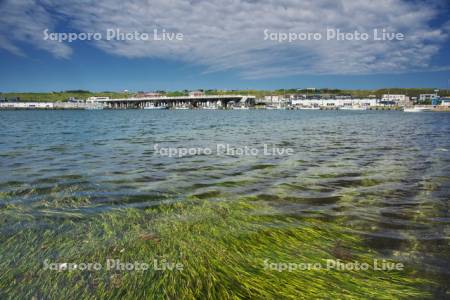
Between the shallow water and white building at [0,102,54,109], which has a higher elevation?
white building at [0,102,54,109]

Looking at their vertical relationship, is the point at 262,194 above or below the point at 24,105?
below

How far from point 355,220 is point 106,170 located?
863cm

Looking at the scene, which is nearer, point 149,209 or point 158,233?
point 158,233

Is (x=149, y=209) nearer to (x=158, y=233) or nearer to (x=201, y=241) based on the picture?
(x=158, y=233)

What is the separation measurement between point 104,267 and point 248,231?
103 inches

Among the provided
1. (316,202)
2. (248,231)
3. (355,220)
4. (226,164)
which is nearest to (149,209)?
(248,231)

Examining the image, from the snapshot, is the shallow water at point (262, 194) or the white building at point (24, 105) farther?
the white building at point (24, 105)

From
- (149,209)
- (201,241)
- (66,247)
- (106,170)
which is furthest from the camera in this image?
(106,170)

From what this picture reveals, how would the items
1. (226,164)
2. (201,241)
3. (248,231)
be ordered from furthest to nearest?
(226,164) → (248,231) → (201,241)

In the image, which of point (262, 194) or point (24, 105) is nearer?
point (262, 194)

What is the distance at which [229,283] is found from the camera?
3910 millimetres

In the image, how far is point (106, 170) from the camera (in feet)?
35.1

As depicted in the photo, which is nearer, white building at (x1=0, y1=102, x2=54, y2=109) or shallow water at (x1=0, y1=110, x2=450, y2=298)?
shallow water at (x1=0, y1=110, x2=450, y2=298)

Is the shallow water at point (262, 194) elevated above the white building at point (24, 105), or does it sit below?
below
